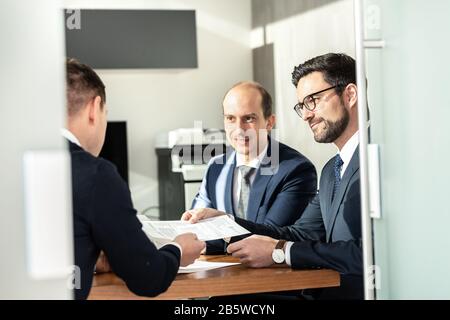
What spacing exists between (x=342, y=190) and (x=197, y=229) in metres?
0.48

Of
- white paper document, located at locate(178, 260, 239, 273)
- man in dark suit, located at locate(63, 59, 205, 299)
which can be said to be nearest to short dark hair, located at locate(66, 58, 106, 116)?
man in dark suit, located at locate(63, 59, 205, 299)

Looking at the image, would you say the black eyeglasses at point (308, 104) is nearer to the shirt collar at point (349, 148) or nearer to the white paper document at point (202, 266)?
the shirt collar at point (349, 148)

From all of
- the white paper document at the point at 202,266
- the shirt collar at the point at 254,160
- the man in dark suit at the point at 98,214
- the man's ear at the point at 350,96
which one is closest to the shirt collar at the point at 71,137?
the man in dark suit at the point at 98,214

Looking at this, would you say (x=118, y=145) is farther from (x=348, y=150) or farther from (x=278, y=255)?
(x=348, y=150)

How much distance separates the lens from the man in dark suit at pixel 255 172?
2.42 m

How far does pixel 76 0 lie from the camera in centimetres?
224

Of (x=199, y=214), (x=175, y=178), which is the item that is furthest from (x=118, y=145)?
(x=199, y=214)

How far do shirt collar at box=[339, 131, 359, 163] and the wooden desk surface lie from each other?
1.30ft

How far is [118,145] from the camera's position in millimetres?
2436

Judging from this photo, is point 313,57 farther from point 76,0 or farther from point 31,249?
point 31,249

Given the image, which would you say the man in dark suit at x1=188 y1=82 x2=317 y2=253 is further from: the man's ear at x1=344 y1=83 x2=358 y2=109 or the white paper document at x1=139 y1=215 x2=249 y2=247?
the man's ear at x1=344 y1=83 x2=358 y2=109

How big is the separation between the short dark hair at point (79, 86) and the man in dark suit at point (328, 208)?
0.61m
